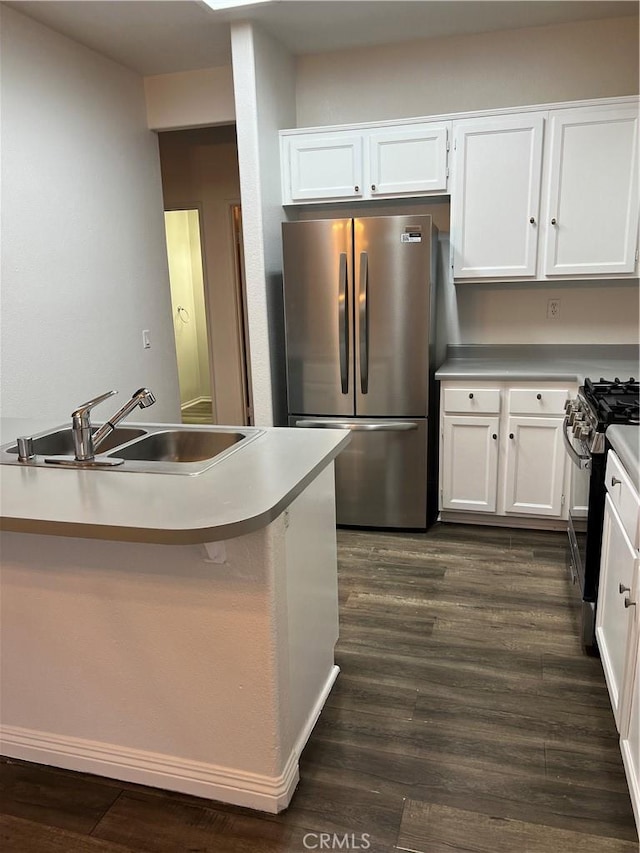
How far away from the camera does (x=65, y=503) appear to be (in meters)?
1.46

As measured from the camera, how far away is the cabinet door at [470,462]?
337 centimetres

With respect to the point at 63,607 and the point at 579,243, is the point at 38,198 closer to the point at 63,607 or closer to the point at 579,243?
the point at 63,607

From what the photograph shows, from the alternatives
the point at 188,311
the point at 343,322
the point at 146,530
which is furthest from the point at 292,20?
the point at 188,311

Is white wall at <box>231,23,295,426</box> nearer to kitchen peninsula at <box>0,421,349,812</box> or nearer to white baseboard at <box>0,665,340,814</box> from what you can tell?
kitchen peninsula at <box>0,421,349,812</box>

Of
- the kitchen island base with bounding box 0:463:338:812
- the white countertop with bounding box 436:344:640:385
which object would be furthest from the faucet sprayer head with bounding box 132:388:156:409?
the white countertop with bounding box 436:344:640:385

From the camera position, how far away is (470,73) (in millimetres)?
3527

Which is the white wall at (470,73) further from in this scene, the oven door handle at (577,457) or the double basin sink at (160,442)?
the double basin sink at (160,442)

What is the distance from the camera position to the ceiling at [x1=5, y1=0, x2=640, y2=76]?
118 inches

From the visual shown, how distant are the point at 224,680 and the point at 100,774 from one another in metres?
0.54

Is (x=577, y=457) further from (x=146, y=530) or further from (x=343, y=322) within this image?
(x=146, y=530)

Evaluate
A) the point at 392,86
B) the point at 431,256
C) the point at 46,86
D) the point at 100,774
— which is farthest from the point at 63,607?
the point at 392,86

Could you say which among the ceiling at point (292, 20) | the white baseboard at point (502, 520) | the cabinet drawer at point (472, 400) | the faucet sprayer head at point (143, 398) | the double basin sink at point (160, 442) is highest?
the ceiling at point (292, 20)

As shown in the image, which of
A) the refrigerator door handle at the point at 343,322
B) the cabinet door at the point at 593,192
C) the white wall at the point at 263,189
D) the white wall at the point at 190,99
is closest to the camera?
the cabinet door at the point at 593,192

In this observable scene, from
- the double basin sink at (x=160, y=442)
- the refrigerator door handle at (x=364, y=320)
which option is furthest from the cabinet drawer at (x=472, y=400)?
the double basin sink at (x=160, y=442)
